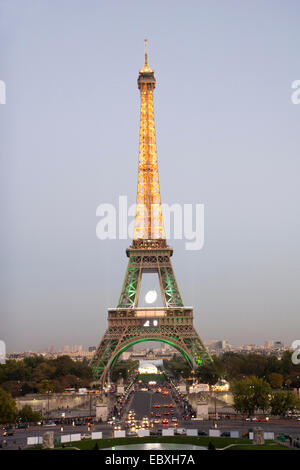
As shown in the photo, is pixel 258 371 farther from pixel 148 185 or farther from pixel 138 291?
pixel 148 185

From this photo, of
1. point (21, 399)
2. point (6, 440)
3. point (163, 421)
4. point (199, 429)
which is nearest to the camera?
point (6, 440)

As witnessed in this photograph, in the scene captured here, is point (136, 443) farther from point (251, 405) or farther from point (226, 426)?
point (251, 405)

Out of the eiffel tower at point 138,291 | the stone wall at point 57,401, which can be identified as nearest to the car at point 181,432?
the stone wall at point 57,401

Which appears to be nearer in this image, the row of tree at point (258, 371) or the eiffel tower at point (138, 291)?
the row of tree at point (258, 371)

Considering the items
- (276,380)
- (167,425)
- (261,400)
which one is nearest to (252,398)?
(261,400)

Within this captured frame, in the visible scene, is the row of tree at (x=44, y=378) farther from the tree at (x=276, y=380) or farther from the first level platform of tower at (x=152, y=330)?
the tree at (x=276, y=380)

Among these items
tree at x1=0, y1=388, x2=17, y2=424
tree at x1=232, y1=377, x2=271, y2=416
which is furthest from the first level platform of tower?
tree at x1=0, y1=388, x2=17, y2=424

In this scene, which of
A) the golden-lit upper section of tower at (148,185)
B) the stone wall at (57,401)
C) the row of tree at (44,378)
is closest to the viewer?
the stone wall at (57,401)
